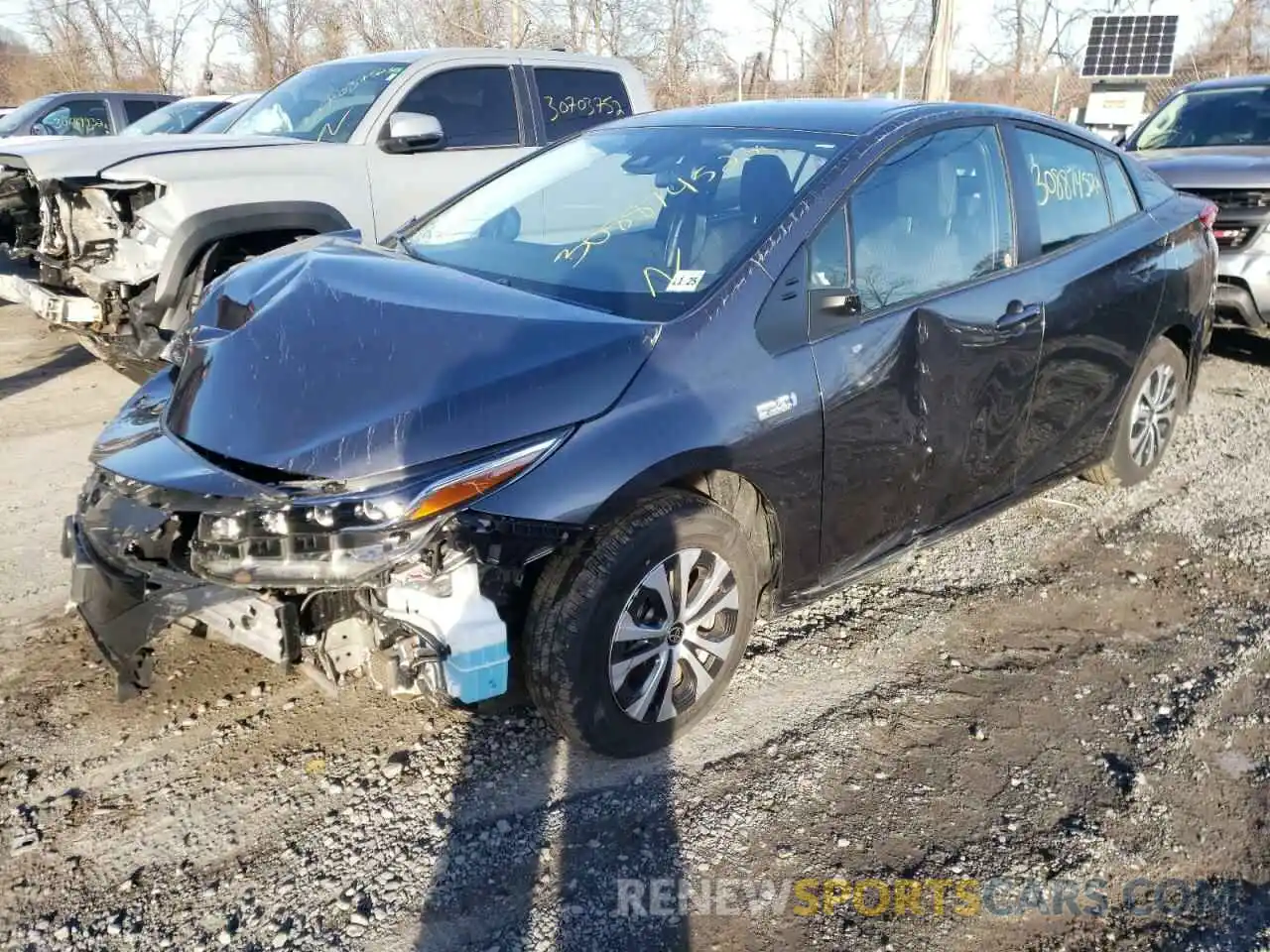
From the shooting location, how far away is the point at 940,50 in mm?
12477

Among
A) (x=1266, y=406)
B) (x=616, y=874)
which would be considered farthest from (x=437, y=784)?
(x=1266, y=406)

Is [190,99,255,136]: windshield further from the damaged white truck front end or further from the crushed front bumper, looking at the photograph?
the crushed front bumper

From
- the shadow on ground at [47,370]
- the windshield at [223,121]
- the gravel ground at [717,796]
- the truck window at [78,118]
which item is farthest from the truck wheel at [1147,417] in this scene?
the truck window at [78,118]

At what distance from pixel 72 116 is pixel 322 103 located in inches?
313

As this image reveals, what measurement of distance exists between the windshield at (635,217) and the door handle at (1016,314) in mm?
885

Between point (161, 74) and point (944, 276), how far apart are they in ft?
102

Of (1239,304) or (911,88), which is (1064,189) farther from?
(911,88)

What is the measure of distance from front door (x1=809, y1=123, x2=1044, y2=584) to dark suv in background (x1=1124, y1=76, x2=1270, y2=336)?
3788 mm

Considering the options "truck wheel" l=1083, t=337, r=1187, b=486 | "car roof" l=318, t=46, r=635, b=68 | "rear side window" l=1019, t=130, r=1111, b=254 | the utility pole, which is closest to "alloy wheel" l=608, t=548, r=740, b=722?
"rear side window" l=1019, t=130, r=1111, b=254

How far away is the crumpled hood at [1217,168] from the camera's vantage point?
21.7 feet

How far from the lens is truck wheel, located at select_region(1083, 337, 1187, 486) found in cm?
466

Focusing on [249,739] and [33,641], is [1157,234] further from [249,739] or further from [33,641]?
[33,641]

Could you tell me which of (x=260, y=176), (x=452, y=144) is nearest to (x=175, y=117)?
(x=452, y=144)

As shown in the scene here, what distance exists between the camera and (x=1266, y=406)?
641cm
